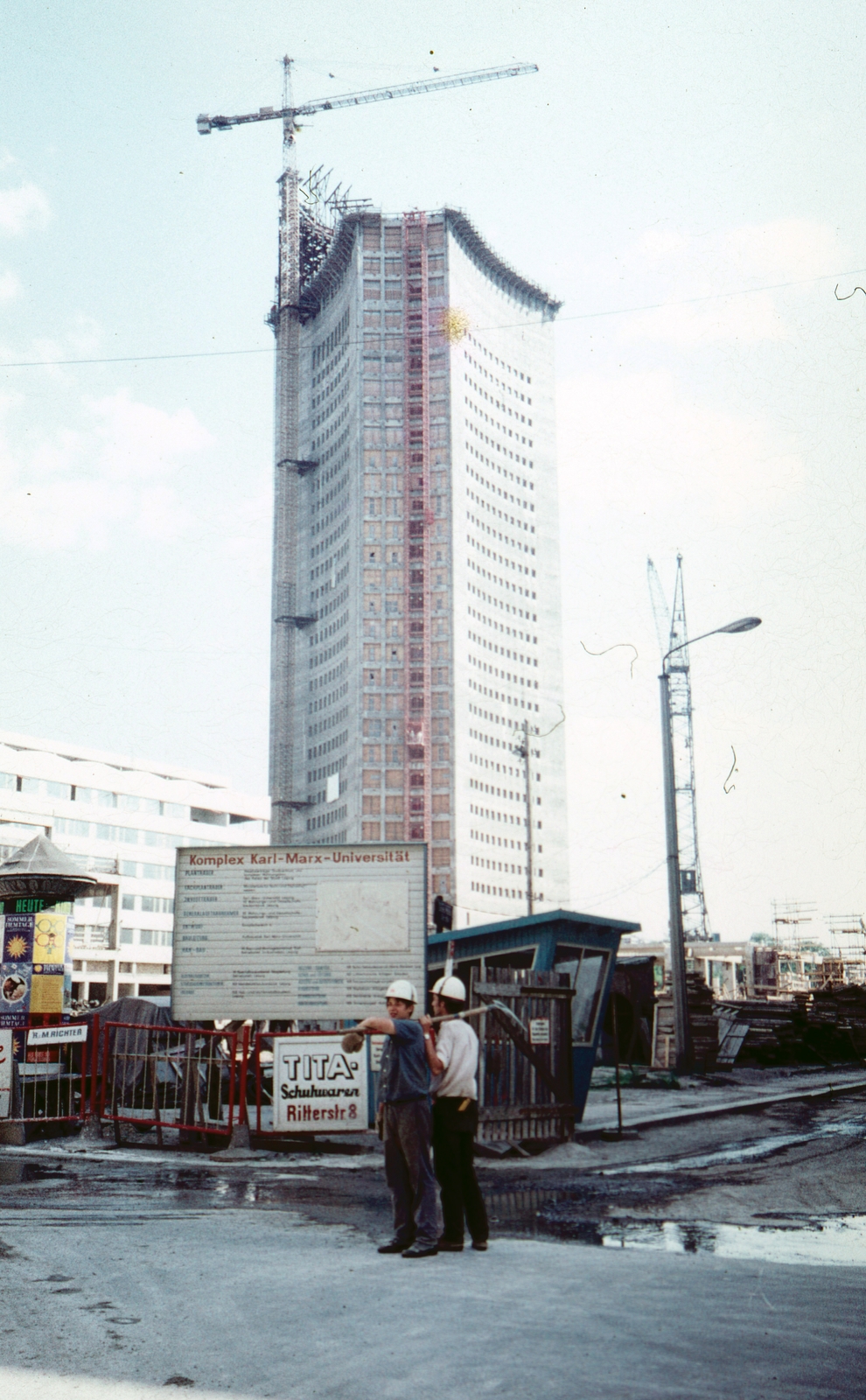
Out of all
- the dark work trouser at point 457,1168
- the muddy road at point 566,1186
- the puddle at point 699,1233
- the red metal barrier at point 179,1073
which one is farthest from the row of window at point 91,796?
the dark work trouser at point 457,1168

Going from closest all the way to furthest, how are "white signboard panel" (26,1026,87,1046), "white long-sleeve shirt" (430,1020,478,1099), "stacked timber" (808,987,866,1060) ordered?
"white long-sleeve shirt" (430,1020,478,1099) < "white signboard panel" (26,1026,87,1046) < "stacked timber" (808,987,866,1060)

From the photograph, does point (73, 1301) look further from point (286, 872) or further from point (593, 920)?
point (593, 920)

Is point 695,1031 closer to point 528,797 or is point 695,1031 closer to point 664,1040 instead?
point 664,1040

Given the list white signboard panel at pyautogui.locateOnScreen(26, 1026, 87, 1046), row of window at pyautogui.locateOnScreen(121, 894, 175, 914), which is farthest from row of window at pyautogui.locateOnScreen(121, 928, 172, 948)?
white signboard panel at pyautogui.locateOnScreen(26, 1026, 87, 1046)

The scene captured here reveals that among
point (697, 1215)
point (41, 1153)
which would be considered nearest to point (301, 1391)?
point (697, 1215)

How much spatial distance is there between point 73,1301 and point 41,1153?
825 centimetres

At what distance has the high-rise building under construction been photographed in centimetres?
14100

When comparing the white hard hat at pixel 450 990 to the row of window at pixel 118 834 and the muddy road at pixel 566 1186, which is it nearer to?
the muddy road at pixel 566 1186

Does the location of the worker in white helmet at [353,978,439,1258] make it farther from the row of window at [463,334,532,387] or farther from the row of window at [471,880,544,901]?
the row of window at [463,334,532,387]

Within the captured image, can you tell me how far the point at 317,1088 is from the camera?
13602mm

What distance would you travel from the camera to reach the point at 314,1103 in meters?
13.6

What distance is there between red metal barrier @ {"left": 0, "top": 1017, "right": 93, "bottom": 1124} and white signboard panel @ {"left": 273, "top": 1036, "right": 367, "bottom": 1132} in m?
3.19

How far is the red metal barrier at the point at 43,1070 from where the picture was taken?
599 inches

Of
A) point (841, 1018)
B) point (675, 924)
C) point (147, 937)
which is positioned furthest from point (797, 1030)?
point (147, 937)
